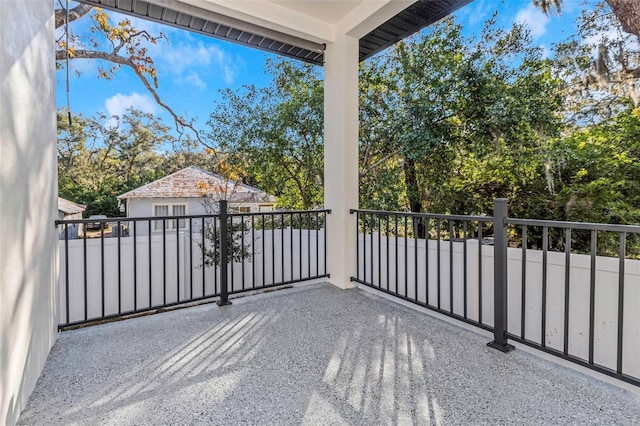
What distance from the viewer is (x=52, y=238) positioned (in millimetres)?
2135

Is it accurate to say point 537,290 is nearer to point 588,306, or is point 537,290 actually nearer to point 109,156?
point 588,306

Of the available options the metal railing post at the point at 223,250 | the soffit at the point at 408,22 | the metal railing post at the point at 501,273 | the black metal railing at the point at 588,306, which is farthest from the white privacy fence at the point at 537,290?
the soffit at the point at 408,22

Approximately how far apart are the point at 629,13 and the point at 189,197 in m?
6.72

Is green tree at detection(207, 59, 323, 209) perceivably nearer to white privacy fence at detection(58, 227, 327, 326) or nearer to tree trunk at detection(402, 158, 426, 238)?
white privacy fence at detection(58, 227, 327, 326)

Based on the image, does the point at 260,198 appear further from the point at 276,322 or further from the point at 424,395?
the point at 424,395

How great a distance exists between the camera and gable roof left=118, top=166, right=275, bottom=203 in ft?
19.9

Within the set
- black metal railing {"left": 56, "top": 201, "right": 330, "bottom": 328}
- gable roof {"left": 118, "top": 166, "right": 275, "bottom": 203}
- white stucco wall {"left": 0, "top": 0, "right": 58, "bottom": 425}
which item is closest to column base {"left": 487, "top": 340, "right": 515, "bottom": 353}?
black metal railing {"left": 56, "top": 201, "right": 330, "bottom": 328}

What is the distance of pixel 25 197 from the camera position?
1588mm

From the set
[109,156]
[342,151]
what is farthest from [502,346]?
[109,156]

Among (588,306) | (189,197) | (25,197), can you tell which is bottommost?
(588,306)

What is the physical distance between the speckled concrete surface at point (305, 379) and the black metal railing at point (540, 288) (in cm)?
25

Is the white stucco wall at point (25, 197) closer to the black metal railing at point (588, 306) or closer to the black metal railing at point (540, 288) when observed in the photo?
the black metal railing at point (540, 288)

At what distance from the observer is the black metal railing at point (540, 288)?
5.92 feet

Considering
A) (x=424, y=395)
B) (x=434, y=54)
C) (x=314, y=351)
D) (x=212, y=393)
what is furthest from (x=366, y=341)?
(x=434, y=54)
